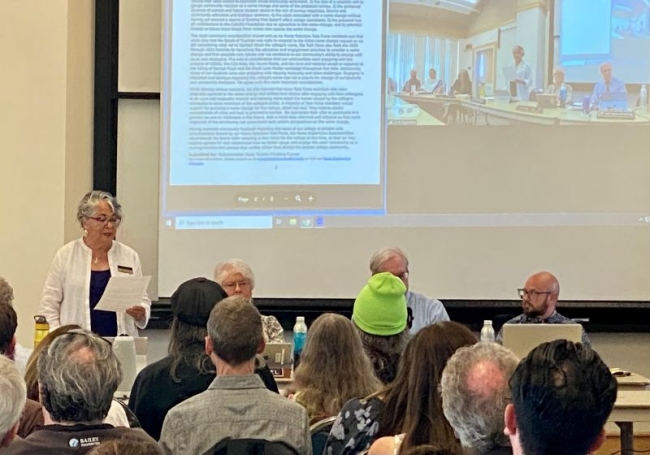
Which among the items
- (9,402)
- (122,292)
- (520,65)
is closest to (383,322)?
(122,292)

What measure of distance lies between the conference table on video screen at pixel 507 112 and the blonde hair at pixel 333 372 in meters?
2.57

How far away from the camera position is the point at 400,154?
5.11 metres

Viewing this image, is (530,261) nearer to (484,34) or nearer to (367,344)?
(484,34)

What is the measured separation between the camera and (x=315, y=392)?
2.70 metres

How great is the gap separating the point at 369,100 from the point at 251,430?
10.2 feet

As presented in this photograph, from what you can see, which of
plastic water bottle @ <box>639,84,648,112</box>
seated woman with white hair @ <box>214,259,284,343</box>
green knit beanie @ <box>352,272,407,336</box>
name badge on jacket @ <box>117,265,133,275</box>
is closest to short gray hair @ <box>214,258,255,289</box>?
seated woman with white hair @ <box>214,259,284,343</box>

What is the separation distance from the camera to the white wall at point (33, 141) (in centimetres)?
509

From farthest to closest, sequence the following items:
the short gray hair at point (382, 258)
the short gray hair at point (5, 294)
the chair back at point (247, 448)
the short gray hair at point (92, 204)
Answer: the short gray hair at point (382, 258), the short gray hair at point (92, 204), the short gray hair at point (5, 294), the chair back at point (247, 448)

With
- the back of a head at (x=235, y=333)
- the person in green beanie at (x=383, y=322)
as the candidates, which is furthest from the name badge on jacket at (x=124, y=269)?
the back of a head at (x=235, y=333)

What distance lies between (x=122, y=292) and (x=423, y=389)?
6.82 ft

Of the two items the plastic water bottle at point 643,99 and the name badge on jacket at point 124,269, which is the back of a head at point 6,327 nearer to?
the name badge on jacket at point 124,269

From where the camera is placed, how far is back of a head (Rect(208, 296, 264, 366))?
91.6 inches

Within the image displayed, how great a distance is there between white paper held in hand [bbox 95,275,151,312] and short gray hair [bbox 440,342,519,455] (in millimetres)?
2241

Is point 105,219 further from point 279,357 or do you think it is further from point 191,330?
point 191,330
